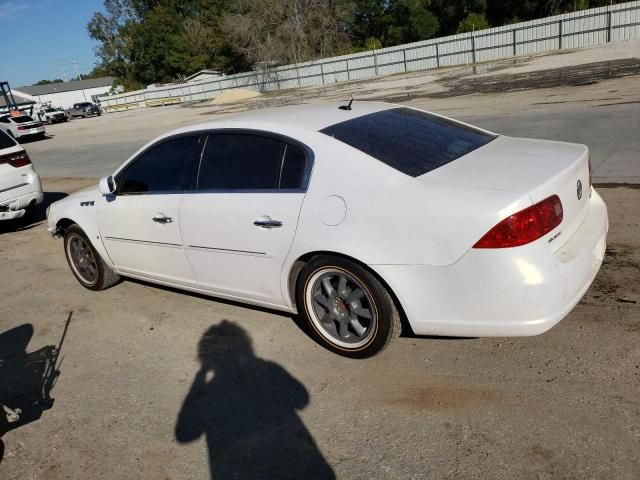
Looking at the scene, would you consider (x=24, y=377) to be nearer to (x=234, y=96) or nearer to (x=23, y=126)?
(x=23, y=126)

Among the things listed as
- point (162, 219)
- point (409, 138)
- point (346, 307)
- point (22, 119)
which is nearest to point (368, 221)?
point (346, 307)

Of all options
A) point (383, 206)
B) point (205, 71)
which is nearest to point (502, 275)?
point (383, 206)

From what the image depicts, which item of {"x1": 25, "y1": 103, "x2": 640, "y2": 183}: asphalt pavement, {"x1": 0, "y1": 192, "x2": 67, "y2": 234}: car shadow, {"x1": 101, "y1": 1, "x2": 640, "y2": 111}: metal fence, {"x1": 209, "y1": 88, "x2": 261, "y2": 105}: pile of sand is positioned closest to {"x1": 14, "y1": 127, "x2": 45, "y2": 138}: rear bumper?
{"x1": 209, "y1": 88, "x2": 261, "y2": 105}: pile of sand

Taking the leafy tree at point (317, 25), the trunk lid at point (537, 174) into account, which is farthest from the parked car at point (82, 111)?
the trunk lid at point (537, 174)

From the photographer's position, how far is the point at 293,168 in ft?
11.8

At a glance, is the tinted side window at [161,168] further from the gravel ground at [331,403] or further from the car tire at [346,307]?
the car tire at [346,307]

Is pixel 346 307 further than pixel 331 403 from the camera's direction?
Yes

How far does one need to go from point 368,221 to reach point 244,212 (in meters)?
0.97

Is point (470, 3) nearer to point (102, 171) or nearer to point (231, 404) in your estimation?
point (102, 171)

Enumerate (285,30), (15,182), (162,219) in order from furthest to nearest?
1. (285,30)
2. (15,182)
3. (162,219)

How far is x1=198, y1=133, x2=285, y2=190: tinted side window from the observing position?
371 centimetres

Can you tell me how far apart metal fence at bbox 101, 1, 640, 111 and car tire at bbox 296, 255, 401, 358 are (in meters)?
40.2

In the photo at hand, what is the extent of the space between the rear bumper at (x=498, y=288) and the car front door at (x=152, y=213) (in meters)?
1.83

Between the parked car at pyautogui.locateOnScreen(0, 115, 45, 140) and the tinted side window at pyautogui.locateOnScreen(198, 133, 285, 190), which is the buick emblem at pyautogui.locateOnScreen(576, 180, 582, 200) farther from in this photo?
the parked car at pyautogui.locateOnScreen(0, 115, 45, 140)
